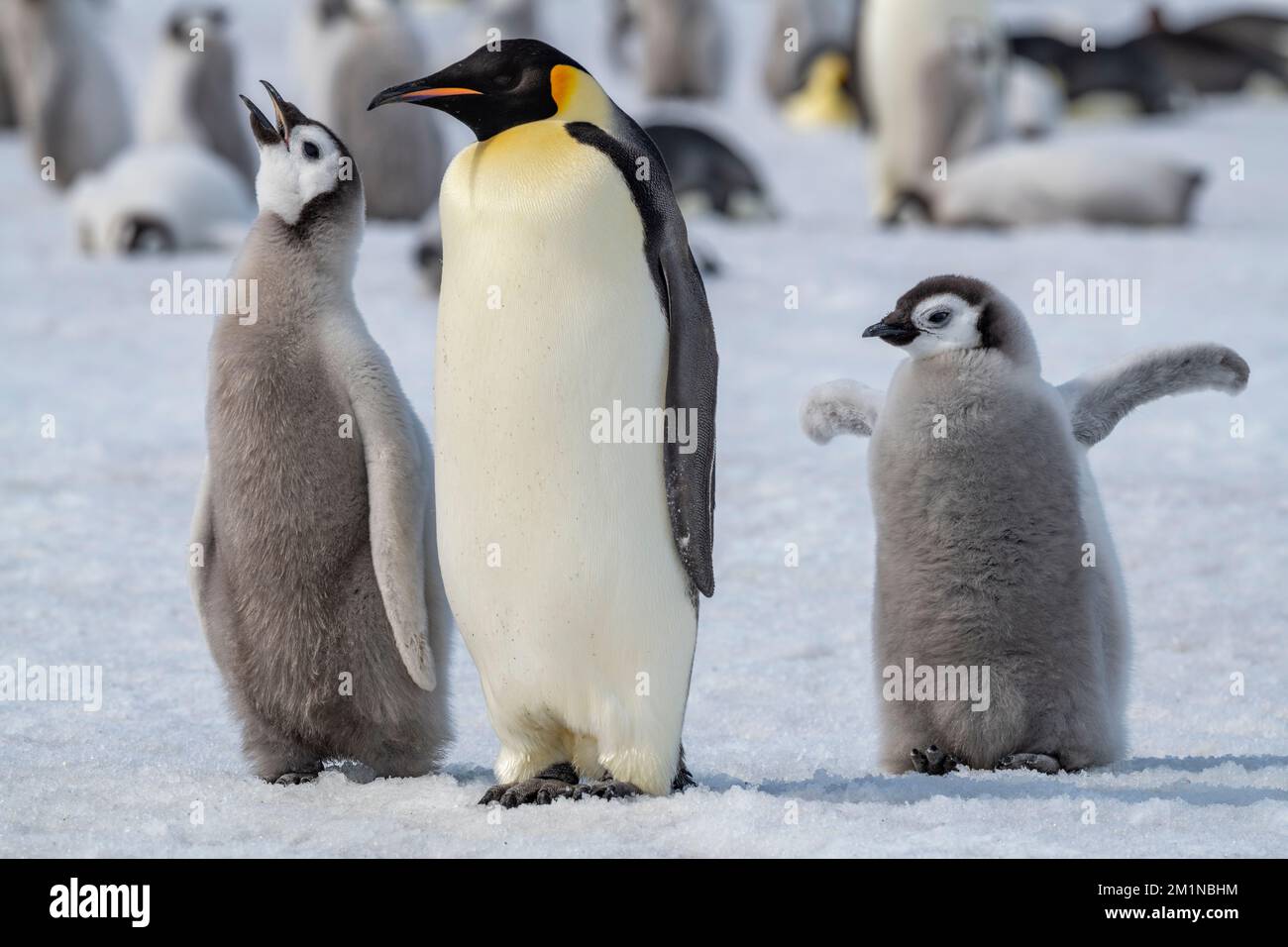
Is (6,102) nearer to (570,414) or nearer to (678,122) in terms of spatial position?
(678,122)

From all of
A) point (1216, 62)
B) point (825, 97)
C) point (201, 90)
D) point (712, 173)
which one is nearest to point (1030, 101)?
point (825, 97)

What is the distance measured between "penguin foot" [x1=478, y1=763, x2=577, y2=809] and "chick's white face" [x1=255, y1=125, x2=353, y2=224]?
A: 1.04 metres

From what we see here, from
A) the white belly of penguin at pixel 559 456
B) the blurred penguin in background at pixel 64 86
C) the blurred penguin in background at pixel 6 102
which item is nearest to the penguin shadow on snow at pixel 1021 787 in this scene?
the white belly of penguin at pixel 559 456

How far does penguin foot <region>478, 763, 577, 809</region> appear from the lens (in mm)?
3174

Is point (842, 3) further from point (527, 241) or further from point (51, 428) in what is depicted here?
point (527, 241)

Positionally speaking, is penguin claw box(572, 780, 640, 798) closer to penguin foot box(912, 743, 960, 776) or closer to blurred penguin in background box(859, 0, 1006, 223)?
penguin foot box(912, 743, 960, 776)

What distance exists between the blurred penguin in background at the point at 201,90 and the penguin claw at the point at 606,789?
9852mm

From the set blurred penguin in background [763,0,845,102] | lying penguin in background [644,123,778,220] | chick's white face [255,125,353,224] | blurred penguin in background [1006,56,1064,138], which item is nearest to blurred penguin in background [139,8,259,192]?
lying penguin in background [644,123,778,220]

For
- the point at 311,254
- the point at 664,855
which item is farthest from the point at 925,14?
the point at 664,855

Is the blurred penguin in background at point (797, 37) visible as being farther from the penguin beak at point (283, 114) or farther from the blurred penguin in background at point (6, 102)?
the penguin beak at point (283, 114)

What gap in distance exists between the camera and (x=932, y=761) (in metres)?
3.60

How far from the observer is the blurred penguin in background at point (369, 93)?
1188cm

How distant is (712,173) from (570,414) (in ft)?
27.7
